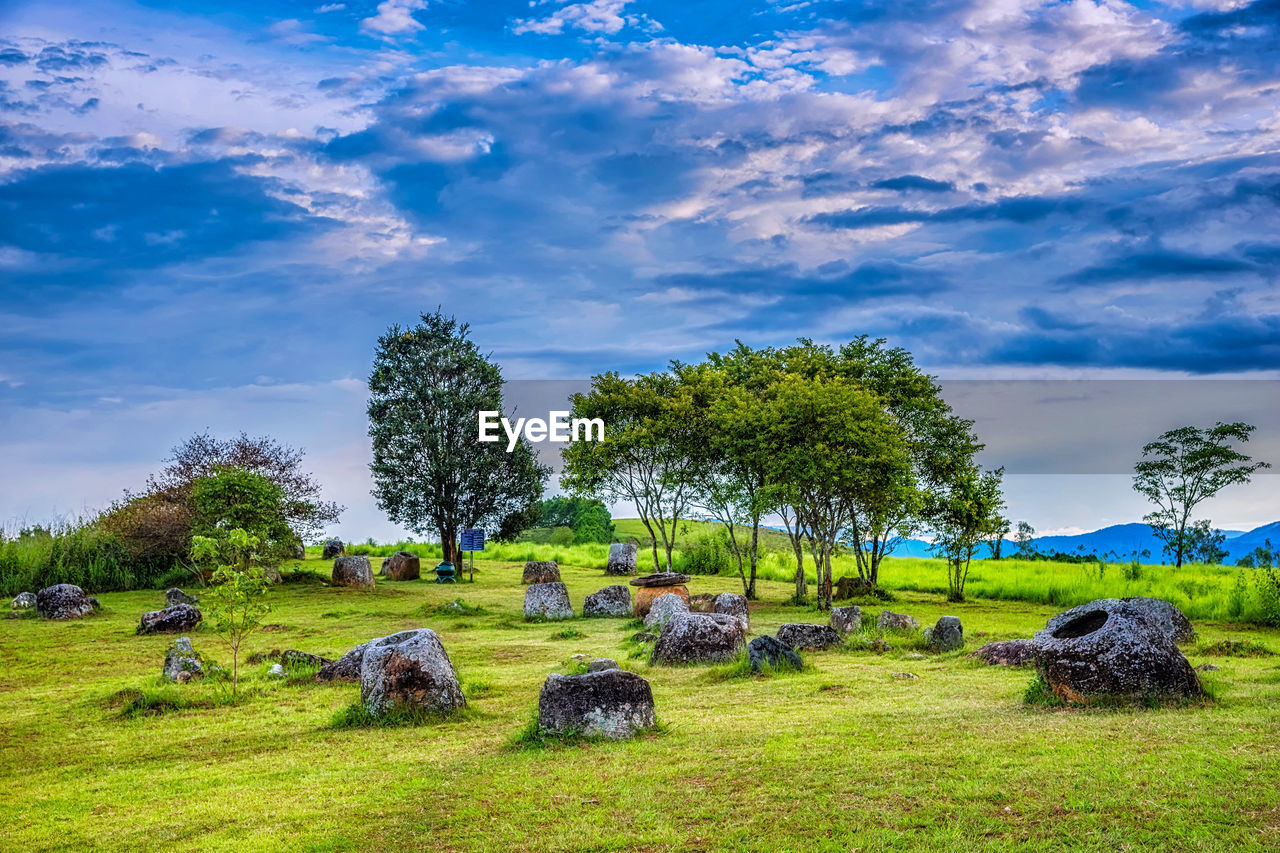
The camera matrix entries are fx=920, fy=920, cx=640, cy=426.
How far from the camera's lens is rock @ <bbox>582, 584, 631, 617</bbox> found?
2998 centimetres

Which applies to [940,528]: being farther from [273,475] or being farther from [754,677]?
[273,475]

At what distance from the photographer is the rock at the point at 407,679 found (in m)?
13.0

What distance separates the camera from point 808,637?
66.3 feet

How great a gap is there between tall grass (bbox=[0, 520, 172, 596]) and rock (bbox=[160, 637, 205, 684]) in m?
22.3

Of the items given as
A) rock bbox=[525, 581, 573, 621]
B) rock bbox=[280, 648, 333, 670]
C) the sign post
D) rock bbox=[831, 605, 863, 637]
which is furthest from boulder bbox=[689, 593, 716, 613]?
the sign post

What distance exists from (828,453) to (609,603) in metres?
8.91

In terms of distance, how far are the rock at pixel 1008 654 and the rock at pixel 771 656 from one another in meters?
3.52

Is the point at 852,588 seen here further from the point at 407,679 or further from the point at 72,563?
the point at 72,563

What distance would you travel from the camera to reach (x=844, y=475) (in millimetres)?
30922

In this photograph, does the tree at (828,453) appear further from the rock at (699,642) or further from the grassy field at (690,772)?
the grassy field at (690,772)

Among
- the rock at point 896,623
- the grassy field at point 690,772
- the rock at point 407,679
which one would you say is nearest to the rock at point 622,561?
the rock at point 896,623

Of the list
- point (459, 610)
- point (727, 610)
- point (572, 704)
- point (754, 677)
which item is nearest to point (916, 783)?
point (572, 704)

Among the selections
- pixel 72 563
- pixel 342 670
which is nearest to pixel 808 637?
pixel 342 670

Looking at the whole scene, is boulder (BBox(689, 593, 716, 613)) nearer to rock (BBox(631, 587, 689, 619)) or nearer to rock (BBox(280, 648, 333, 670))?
rock (BBox(631, 587, 689, 619))
